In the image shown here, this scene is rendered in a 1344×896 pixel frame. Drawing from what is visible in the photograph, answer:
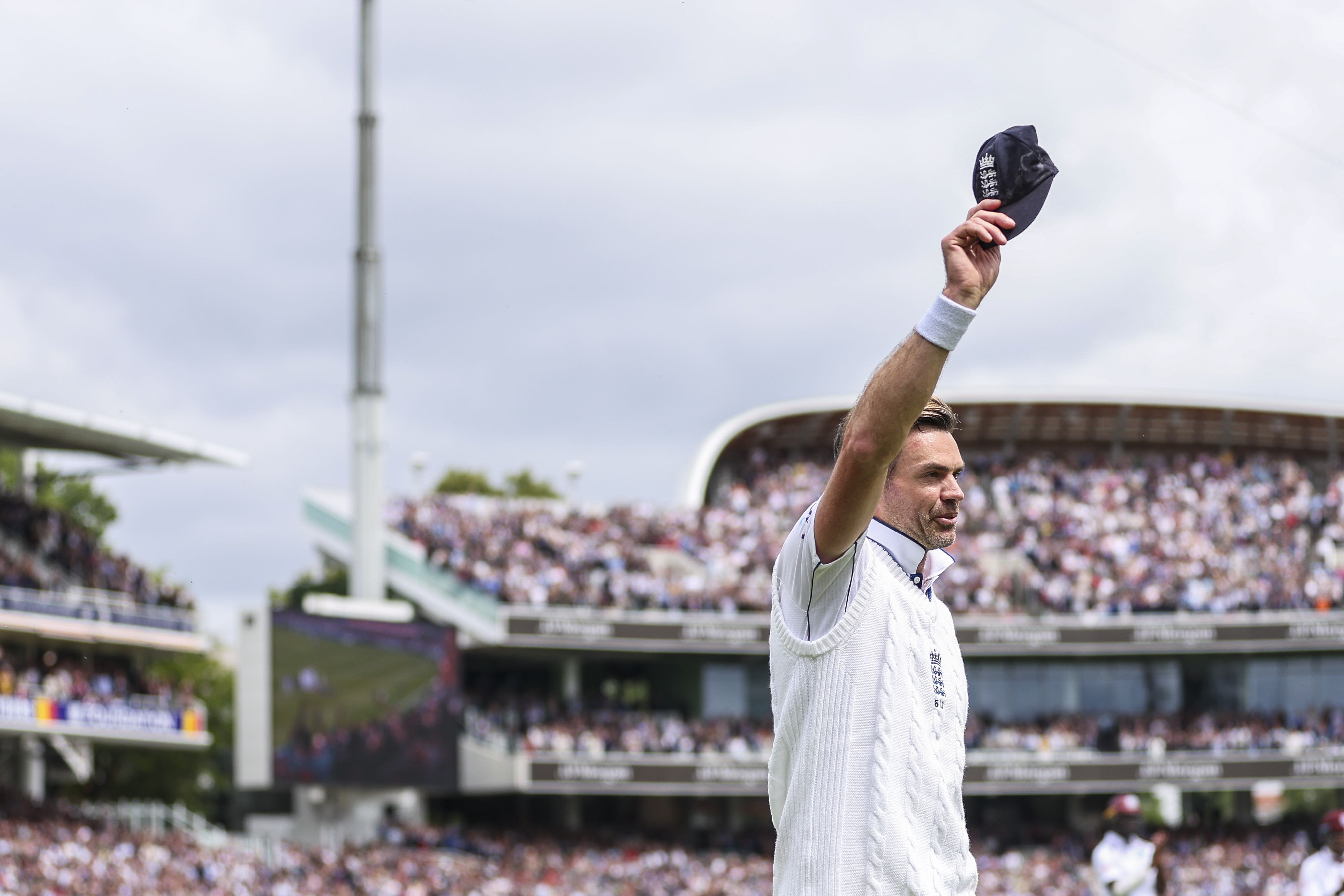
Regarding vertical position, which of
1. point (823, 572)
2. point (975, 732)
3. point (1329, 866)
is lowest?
point (975, 732)

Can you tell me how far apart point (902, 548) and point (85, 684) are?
35.2m

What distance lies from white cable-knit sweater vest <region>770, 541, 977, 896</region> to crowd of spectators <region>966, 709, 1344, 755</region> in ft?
131

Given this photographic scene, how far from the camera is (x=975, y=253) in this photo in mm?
3232

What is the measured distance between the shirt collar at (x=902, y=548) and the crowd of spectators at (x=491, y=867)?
25397mm

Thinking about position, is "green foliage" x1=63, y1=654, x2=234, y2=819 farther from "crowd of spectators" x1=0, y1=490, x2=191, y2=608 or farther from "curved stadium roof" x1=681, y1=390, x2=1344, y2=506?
"curved stadium roof" x1=681, y1=390, x2=1344, y2=506

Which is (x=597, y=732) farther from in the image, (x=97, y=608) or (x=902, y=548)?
(x=902, y=548)

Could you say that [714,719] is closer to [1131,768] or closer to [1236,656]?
[1131,768]

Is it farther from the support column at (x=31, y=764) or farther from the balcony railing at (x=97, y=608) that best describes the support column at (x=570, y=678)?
the support column at (x=31, y=764)

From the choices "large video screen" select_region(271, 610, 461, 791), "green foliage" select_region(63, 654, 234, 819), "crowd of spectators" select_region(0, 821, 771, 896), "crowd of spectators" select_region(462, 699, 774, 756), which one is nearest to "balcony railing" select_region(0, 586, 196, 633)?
"large video screen" select_region(271, 610, 461, 791)

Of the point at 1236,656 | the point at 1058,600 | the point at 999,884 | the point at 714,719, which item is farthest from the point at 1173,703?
the point at 714,719

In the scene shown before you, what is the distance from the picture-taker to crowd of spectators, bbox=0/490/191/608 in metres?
36.4

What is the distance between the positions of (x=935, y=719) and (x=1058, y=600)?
4223 cm

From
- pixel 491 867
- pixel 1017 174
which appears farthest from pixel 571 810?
pixel 1017 174

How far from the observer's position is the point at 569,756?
40.8 metres
